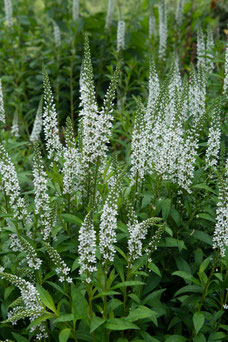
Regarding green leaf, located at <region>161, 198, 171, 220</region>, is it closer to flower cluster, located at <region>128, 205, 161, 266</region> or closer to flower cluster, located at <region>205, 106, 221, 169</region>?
flower cluster, located at <region>128, 205, 161, 266</region>

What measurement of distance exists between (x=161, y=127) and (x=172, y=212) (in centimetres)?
93

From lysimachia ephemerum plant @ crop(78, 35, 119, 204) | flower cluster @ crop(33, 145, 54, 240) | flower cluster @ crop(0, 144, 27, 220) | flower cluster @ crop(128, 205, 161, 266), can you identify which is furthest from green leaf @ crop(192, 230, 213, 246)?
flower cluster @ crop(0, 144, 27, 220)

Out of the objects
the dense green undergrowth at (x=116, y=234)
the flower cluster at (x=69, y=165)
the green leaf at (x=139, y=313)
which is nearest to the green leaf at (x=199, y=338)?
the dense green undergrowth at (x=116, y=234)

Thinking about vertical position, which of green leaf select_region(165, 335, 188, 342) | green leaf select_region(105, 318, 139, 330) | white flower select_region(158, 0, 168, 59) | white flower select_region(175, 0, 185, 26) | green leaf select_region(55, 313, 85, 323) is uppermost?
white flower select_region(175, 0, 185, 26)

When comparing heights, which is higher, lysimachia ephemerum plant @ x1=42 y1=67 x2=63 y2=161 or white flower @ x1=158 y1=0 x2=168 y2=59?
white flower @ x1=158 y1=0 x2=168 y2=59

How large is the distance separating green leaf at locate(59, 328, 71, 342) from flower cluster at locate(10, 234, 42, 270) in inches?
24.8

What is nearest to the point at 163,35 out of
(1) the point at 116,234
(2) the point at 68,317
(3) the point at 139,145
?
Answer: (3) the point at 139,145

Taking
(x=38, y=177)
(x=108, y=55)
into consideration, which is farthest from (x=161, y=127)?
(x=108, y=55)

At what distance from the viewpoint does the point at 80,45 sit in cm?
992

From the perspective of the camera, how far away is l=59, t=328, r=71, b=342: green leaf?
308cm

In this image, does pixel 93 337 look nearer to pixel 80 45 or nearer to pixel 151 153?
pixel 151 153

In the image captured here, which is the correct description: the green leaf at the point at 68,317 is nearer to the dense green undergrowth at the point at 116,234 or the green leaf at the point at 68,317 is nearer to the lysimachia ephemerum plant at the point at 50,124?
the dense green undergrowth at the point at 116,234

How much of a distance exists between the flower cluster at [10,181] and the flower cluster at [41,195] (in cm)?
26

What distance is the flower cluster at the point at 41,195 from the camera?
3.69 meters
